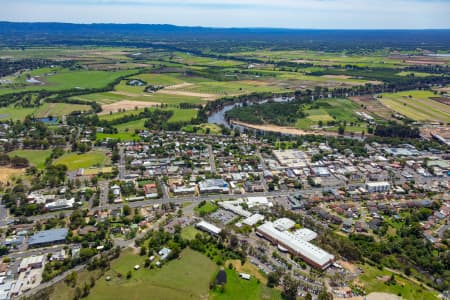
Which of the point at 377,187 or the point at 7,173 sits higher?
the point at 377,187

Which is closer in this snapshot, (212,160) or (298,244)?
(298,244)

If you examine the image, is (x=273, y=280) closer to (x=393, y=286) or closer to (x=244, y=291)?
(x=244, y=291)

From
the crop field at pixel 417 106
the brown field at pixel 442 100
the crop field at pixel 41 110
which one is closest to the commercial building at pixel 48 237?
the crop field at pixel 41 110

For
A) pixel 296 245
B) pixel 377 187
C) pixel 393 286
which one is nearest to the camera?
pixel 393 286

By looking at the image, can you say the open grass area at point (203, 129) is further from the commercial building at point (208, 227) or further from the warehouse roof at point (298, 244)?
the warehouse roof at point (298, 244)

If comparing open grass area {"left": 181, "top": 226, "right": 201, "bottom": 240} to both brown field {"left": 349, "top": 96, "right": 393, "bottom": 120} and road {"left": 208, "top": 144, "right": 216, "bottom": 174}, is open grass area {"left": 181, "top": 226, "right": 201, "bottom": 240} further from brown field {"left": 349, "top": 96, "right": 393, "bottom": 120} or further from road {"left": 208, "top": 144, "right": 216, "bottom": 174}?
brown field {"left": 349, "top": 96, "right": 393, "bottom": 120}

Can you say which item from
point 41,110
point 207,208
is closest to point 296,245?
point 207,208

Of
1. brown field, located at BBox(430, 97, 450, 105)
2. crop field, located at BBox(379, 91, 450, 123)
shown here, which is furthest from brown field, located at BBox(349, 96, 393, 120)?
brown field, located at BBox(430, 97, 450, 105)
